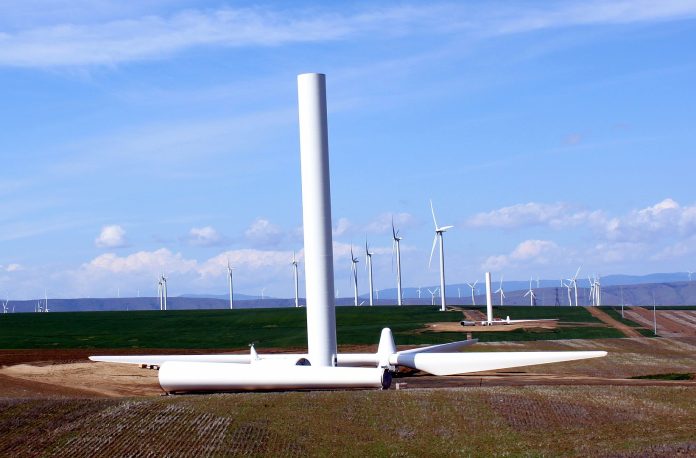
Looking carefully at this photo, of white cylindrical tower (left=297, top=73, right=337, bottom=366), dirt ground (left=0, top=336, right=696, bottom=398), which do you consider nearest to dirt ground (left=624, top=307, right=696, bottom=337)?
dirt ground (left=0, top=336, right=696, bottom=398)

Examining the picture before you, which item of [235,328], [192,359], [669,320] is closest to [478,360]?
[192,359]

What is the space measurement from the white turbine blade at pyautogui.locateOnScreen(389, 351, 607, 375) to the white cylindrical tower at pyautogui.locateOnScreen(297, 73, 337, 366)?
6860mm

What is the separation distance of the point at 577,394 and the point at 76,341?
69.2m

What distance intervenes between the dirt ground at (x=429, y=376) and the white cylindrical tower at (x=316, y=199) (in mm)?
7124

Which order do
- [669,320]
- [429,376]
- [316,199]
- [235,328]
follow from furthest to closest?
[669,320] → [235,328] → [429,376] → [316,199]

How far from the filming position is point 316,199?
5966 cm

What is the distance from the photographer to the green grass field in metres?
104

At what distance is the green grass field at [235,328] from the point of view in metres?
104

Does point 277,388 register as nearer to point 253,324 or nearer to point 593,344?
point 593,344

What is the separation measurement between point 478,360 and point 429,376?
11192 millimetres

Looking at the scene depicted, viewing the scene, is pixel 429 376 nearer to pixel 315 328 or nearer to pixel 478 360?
pixel 478 360

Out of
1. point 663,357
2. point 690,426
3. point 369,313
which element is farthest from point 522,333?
point 690,426

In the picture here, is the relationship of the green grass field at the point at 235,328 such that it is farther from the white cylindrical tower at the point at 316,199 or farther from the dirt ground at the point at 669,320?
the white cylindrical tower at the point at 316,199

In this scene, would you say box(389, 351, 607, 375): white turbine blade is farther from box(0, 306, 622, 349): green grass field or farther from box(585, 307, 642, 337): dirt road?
box(585, 307, 642, 337): dirt road
